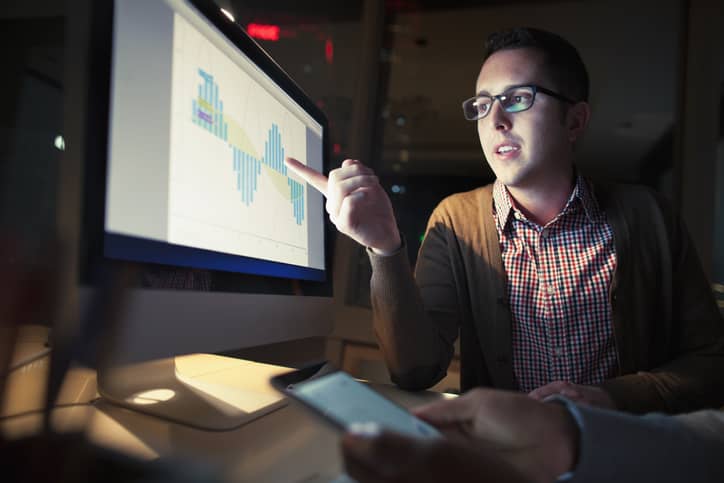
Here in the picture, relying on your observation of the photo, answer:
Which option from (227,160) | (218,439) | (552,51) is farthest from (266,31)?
(218,439)

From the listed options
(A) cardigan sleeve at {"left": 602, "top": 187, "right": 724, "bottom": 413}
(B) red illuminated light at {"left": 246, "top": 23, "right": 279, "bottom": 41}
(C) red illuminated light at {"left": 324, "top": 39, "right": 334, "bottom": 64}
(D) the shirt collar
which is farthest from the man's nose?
(C) red illuminated light at {"left": 324, "top": 39, "right": 334, "bottom": 64}

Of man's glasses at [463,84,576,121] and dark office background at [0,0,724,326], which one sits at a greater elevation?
dark office background at [0,0,724,326]

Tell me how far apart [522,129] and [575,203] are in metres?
0.22

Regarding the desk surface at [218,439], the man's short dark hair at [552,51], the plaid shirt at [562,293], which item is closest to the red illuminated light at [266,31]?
the man's short dark hair at [552,51]

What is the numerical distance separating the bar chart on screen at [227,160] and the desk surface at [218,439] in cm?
20

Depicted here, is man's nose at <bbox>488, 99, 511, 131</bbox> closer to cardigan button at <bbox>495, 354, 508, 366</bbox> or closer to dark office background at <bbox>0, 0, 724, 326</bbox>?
dark office background at <bbox>0, 0, 724, 326</bbox>

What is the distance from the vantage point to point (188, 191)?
0.51 m

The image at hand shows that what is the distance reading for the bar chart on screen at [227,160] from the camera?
0.51m

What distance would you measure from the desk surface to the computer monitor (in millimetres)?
26

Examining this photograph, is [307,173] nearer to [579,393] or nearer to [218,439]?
[218,439]

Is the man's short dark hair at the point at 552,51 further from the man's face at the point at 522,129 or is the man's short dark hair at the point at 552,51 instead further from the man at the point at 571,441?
the man at the point at 571,441

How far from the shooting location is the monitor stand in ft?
1.80

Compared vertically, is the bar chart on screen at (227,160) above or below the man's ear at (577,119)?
below

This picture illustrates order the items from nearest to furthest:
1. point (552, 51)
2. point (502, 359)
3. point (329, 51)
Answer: point (502, 359) → point (552, 51) → point (329, 51)
